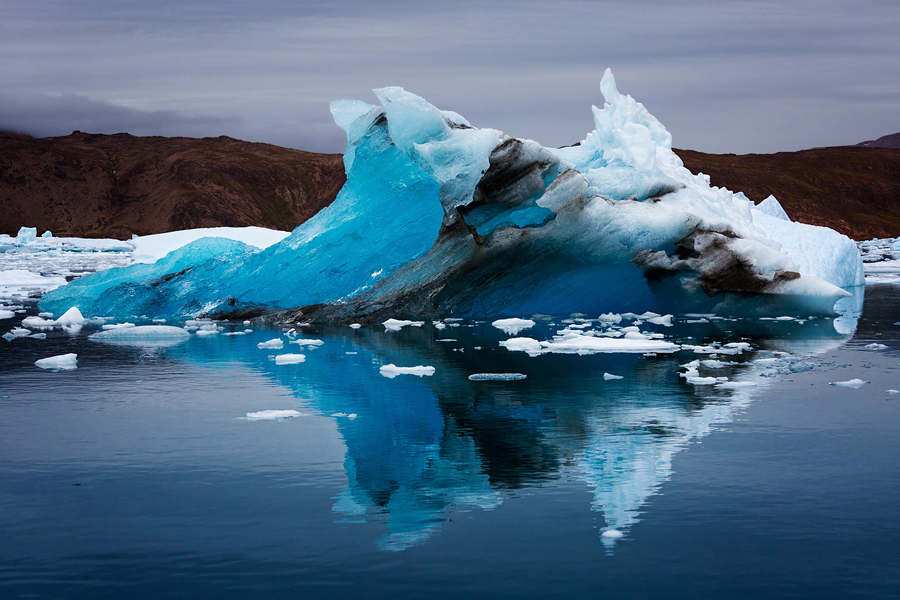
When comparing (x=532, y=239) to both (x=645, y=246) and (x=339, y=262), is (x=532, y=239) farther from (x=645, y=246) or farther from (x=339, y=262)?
(x=339, y=262)

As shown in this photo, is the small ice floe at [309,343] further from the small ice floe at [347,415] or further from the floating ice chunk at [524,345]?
the small ice floe at [347,415]

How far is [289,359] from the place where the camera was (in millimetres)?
9312

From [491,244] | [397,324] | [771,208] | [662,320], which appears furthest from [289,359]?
[771,208]

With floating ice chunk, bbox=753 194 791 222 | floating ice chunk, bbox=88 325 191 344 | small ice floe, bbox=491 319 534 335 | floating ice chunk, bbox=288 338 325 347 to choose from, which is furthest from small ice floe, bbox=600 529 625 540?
floating ice chunk, bbox=753 194 791 222

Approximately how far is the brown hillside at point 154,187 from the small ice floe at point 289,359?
406 feet

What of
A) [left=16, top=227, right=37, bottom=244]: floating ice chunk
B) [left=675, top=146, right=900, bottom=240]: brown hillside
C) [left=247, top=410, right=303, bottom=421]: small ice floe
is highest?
[left=675, top=146, right=900, bottom=240]: brown hillside

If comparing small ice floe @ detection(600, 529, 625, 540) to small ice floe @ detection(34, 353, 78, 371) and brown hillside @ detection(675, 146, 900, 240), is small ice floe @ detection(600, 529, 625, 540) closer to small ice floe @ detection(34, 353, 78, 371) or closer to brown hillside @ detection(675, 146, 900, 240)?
small ice floe @ detection(34, 353, 78, 371)

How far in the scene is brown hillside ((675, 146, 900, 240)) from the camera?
4483 inches

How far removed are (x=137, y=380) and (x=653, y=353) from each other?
5.40m

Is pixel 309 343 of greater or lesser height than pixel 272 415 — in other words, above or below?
above

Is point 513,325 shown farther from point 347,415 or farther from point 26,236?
point 26,236

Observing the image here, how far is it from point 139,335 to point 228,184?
139m

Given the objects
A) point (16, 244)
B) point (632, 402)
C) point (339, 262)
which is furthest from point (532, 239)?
point (16, 244)

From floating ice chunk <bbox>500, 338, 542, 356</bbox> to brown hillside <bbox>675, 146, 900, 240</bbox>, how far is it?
10799 cm
